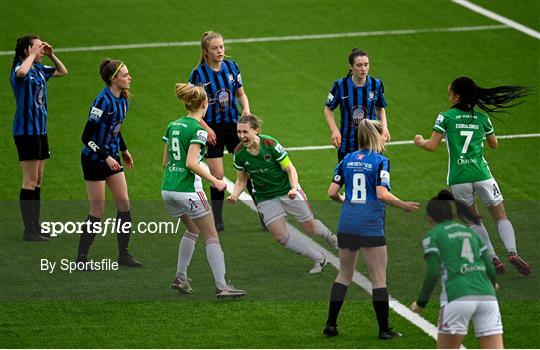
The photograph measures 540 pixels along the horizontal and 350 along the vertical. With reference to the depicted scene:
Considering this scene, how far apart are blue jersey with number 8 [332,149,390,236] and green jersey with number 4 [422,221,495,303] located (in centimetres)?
133

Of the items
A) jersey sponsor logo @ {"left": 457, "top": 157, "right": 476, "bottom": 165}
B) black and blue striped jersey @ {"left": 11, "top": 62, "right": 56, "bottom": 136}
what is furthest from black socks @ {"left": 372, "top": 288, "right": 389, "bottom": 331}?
black and blue striped jersey @ {"left": 11, "top": 62, "right": 56, "bottom": 136}

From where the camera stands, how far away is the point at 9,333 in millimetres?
11711

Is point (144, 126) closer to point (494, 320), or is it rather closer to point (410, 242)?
point (410, 242)

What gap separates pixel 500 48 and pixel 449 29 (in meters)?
1.58

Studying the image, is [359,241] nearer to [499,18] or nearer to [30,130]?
[30,130]

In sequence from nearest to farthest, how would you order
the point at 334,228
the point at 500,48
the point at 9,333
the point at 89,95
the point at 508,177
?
the point at 9,333 < the point at 334,228 < the point at 508,177 < the point at 89,95 < the point at 500,48

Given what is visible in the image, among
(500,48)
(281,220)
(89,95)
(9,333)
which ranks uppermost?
(500,48)

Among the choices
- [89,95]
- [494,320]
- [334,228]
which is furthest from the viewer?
[89,95]

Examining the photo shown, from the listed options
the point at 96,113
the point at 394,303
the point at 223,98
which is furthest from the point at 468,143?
the point at 96,113

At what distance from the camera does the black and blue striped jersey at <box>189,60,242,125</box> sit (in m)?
15.4

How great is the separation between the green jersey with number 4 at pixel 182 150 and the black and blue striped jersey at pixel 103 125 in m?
1.17

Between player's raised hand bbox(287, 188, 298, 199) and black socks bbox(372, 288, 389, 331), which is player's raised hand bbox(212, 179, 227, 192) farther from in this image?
black socks bbox(372, 288, 389, 331)

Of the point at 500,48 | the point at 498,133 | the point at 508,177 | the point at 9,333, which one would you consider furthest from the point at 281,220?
the point at 500,48

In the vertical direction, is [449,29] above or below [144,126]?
above
